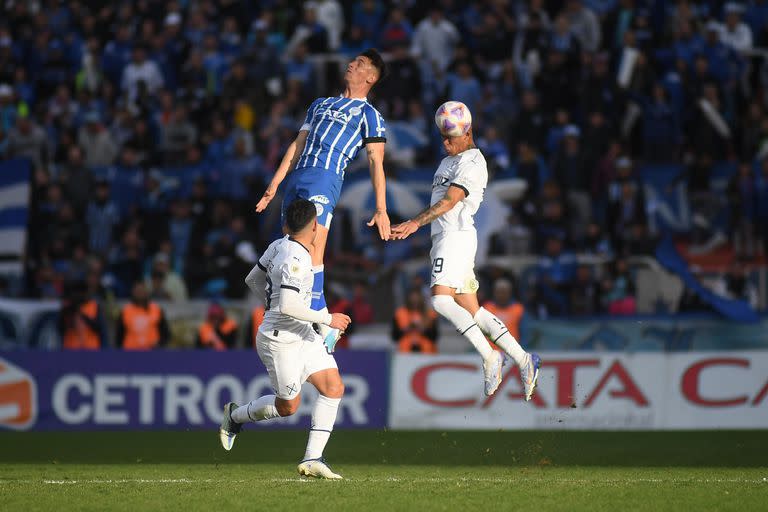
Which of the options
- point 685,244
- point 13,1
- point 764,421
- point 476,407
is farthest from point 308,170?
point 13,1

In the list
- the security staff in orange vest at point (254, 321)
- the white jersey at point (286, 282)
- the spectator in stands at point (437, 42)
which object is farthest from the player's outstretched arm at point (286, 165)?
the spectator in stands at point (437, 42)

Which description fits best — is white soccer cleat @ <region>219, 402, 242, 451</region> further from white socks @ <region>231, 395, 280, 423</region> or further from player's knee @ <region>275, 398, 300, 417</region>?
player's knee @ <region>275, 398, 300, 417</region>

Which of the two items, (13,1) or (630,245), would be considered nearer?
(630,245)

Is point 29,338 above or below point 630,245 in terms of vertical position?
below

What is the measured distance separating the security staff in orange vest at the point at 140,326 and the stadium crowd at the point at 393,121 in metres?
0.67

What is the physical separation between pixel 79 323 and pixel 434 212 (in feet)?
26.8

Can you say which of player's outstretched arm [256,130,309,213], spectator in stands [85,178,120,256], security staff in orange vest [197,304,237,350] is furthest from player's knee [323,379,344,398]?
spectator in stands [85,178,120,256]

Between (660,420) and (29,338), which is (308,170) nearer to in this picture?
(660,420)

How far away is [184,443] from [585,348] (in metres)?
5.27

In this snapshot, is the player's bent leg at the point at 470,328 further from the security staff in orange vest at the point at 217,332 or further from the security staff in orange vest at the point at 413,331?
the security staff in orange vest at the point at 217,332

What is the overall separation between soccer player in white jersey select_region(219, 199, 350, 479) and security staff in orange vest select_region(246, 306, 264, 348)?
6605 millimetres

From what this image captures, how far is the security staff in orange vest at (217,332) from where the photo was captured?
1697 cm

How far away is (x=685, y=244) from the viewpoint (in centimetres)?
1856

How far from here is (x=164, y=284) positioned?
1822 centimetres
